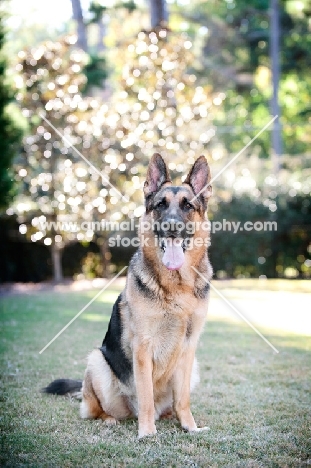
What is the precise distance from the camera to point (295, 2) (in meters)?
26.2

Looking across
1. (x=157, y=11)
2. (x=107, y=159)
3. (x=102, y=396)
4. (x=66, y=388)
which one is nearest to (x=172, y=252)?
(x=102, y=396)

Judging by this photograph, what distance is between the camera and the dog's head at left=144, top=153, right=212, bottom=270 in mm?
4797

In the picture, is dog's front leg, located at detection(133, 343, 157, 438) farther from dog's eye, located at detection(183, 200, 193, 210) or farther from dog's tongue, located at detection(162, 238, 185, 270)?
dog's eye, located at detection(183, 200, 193, 210)

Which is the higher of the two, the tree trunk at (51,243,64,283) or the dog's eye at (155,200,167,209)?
the dog's eye at (155,200,167,209)

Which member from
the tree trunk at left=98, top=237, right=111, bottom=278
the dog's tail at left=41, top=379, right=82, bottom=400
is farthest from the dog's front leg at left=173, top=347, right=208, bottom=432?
the tree trunk at left=98, top=237, right=111, bottom=278

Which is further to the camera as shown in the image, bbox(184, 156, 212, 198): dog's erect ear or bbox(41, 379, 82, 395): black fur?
bbox(41, 379, 82, 395): black fur

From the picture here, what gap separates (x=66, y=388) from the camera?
570 cm

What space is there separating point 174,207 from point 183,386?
168 cm

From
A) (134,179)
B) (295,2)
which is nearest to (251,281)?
(134,179)

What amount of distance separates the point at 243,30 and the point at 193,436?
97.5 feet

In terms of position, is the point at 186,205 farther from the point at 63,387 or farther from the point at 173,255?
the point at 63,387

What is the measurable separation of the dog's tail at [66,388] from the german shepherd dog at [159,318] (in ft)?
2.17

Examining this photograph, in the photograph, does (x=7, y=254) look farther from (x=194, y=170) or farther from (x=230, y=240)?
(x=194, y=170)

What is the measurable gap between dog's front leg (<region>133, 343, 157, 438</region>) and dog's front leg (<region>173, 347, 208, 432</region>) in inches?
13.8
